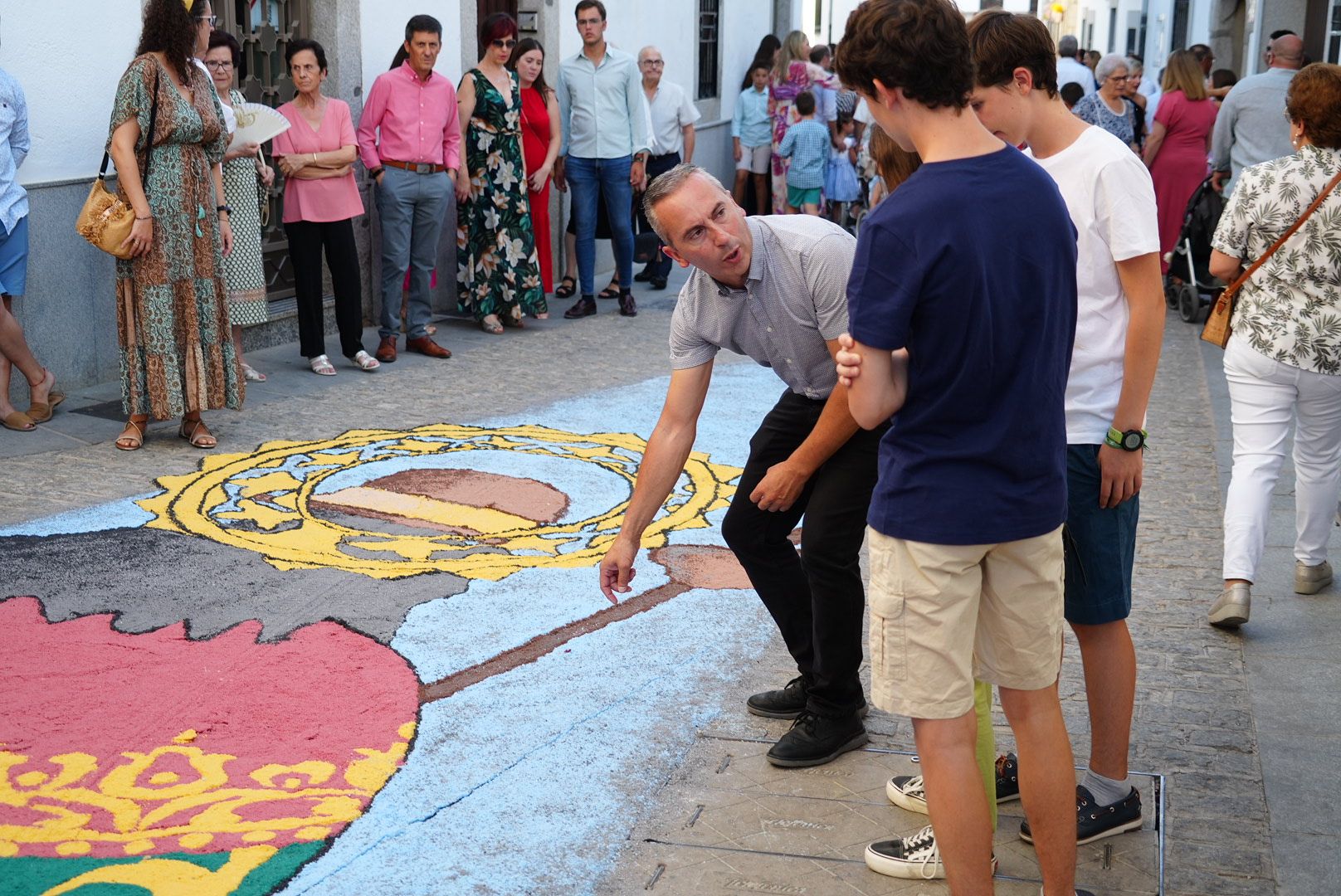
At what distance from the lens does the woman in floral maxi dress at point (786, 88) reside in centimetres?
1435

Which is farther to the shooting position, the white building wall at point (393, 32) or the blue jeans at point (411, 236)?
the white building wall at point (393, 32)

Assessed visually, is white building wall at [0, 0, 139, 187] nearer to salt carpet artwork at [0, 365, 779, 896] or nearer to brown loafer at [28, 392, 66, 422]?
brown loafer at [28, 392, 66, 422]

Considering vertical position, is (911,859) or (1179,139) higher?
(1179,139)

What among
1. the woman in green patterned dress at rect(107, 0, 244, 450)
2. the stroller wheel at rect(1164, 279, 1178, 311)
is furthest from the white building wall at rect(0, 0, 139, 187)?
the stroller wheel at rect(1164, 279, 1178, 311)

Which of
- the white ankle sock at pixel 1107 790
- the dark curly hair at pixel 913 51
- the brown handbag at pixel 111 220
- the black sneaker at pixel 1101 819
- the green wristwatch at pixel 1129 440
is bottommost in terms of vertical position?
the black sneaker at pixel 1101 819

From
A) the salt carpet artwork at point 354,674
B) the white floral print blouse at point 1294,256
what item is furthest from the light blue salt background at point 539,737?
the white floral print blouse at point 1294,256

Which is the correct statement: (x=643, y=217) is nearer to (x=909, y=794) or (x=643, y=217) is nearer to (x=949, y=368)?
(x=909, y=794)

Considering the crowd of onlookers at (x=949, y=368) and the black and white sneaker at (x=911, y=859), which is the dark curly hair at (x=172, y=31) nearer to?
the crowd of onlookers at (x=949, y=368)

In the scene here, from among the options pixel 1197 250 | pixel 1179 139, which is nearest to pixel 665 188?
pixel 1197 250

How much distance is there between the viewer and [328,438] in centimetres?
704

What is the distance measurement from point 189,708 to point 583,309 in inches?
274

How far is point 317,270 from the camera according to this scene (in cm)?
848

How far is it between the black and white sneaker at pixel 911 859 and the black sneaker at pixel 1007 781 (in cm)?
34

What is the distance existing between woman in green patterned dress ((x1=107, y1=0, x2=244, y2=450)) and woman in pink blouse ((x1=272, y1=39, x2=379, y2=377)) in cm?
147
